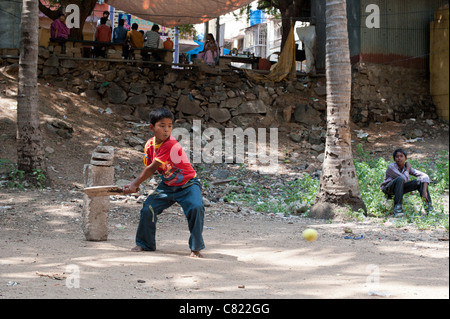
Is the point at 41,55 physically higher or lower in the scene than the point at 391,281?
higher

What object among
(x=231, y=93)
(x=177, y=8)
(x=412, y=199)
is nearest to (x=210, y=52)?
(x=231, y=93)

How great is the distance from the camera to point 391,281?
343 cm

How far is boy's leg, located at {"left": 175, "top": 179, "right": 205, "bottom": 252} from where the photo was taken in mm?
4449

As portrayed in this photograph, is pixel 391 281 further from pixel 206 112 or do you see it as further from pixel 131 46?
pixel 131 46

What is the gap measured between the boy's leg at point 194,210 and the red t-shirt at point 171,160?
103 mm

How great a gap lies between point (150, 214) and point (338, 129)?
3.55 meters

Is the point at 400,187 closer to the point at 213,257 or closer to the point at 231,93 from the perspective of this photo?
the point at 213,257

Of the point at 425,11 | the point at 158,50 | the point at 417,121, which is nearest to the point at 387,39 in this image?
the point at 425,11

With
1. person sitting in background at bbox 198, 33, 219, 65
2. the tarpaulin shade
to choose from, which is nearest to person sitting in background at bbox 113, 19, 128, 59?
the tarpaulin shade

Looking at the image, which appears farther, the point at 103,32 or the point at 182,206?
the point at 103,32

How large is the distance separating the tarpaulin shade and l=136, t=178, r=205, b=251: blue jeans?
826 cm

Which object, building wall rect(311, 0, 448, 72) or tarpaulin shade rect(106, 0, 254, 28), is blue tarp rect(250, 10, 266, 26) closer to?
building wall rect(311, 0, 448, 72)

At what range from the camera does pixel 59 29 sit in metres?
13.1

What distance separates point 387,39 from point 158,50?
265 inches
